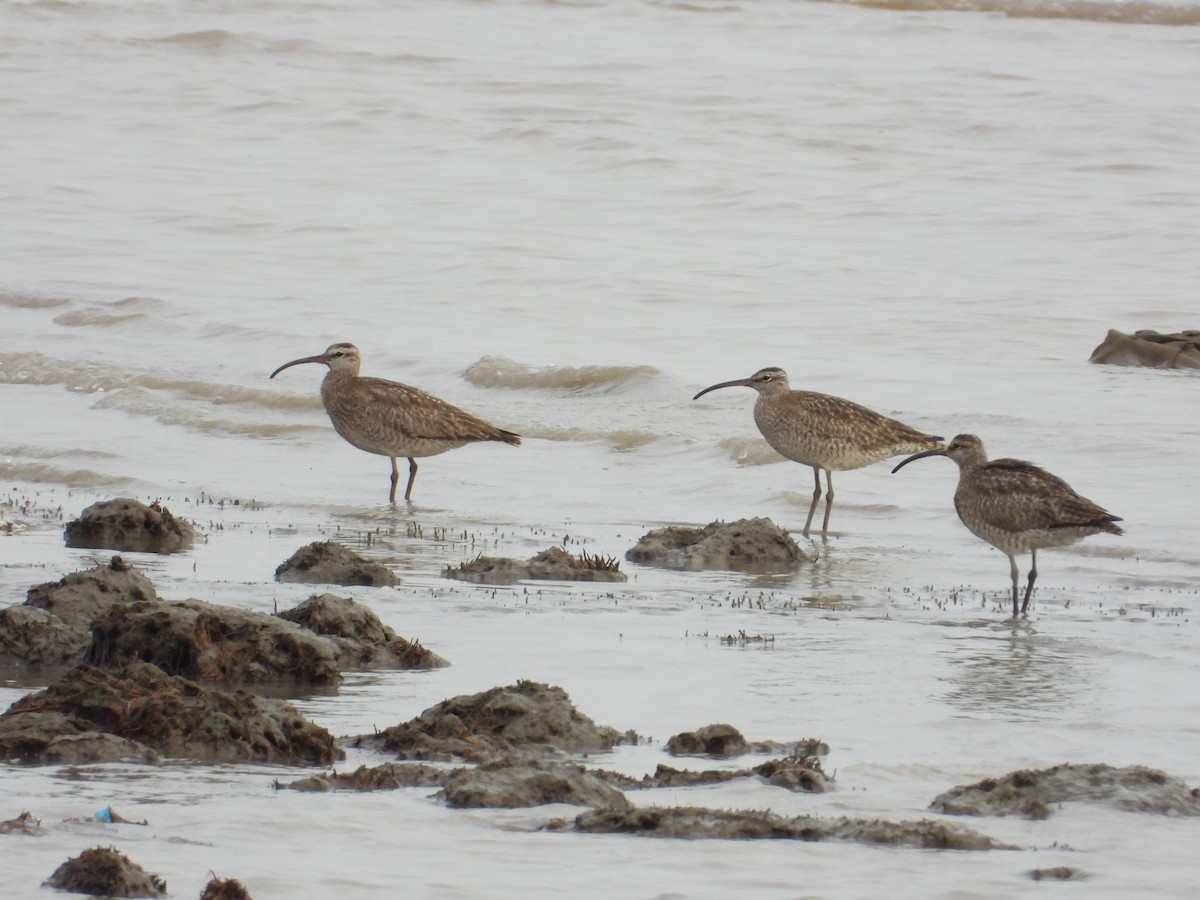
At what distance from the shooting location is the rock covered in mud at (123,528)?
11570mm

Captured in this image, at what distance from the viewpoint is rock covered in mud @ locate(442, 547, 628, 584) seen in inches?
428

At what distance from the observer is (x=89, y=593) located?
8906 mm

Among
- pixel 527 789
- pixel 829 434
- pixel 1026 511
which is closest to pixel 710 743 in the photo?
pixel 527 789

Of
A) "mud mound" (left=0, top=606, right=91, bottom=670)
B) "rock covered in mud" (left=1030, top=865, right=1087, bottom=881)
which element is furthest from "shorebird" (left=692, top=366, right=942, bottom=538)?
"rock covered in mud" (left=1030, top=865, right=1087, bottom=881)

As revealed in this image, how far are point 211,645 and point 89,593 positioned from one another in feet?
3.31

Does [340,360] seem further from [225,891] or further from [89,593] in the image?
[225,891]

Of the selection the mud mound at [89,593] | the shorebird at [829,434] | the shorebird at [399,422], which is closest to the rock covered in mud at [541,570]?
the mud mound at [89,593]

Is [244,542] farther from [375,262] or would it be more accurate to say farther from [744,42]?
[744,42]

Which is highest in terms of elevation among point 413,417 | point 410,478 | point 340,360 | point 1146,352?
point 1146,352

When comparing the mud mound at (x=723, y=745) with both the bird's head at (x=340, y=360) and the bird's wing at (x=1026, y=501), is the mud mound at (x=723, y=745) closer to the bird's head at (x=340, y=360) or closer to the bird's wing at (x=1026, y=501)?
the bird's wing at (x=1026, y=501)

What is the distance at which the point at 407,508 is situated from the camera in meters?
14.4

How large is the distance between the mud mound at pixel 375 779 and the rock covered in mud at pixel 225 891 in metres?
1.18

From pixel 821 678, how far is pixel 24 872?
3994 millimetres

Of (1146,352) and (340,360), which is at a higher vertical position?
(1146,352)
